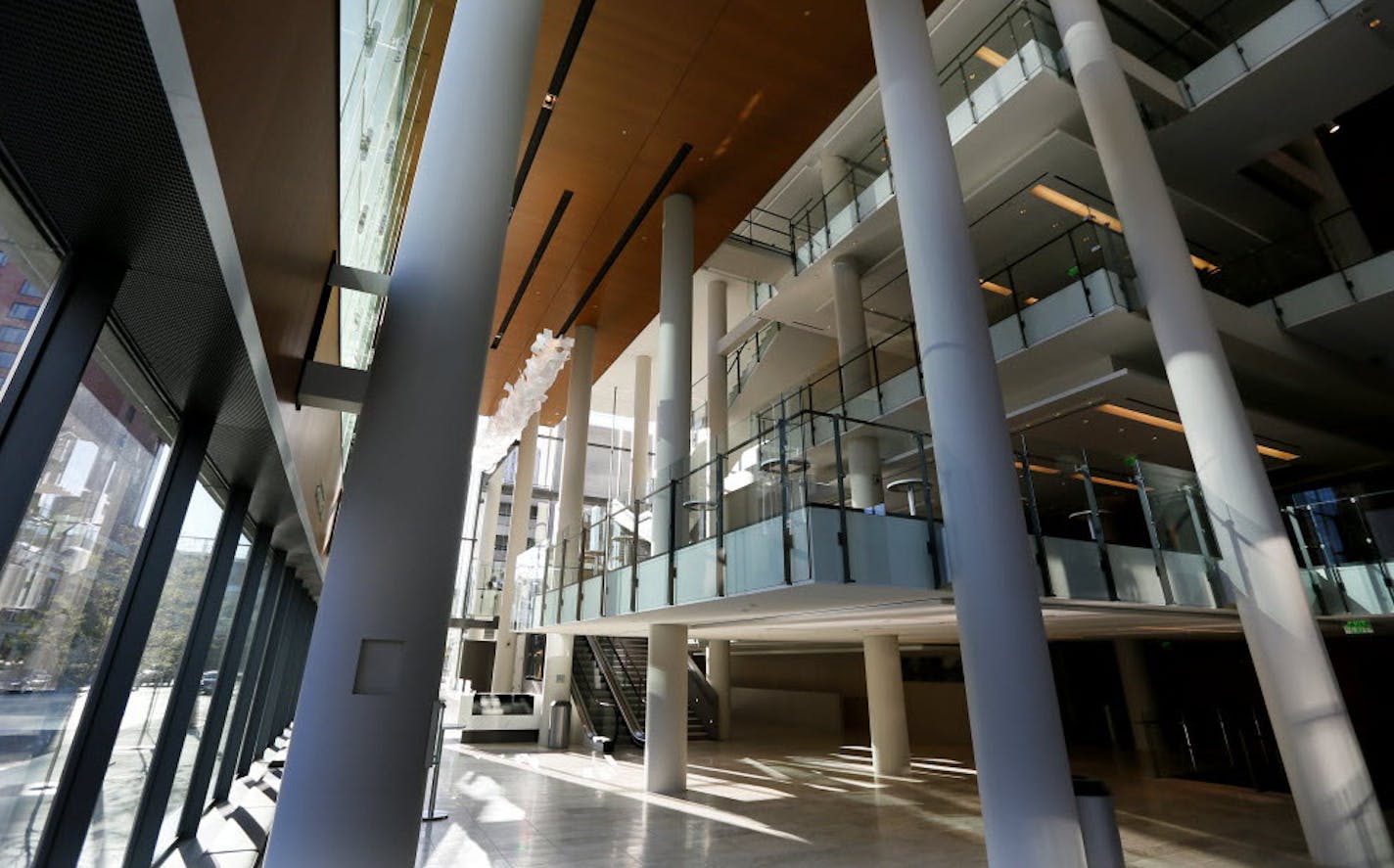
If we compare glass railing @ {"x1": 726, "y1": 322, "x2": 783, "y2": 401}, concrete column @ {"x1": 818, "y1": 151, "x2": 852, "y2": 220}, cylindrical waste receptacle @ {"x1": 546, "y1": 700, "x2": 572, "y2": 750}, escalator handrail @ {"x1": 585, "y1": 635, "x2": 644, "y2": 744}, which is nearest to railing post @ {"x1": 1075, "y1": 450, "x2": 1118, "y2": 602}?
concrete column @ {"x1": 818, "y1": 151, "x2": 852, "y2": 220}

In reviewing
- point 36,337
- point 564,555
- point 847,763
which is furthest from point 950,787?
point 36,337

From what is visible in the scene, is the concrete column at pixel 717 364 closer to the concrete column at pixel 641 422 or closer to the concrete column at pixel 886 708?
the concrete column at pixel 641 422

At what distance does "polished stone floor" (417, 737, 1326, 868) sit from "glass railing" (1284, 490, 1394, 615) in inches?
105

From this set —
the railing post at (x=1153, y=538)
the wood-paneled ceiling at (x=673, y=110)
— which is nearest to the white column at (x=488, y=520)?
the wood-paneled ceiling at (x=673, y=110)

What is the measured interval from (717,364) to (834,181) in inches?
202

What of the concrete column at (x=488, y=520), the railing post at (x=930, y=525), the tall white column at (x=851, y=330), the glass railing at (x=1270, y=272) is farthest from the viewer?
the concrete column at (x=488, y=520)

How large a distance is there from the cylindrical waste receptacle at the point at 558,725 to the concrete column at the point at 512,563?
11.8 feet

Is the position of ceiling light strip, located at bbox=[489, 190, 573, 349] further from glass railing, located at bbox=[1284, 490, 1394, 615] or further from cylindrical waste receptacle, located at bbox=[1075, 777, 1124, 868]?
glass railing, located at bbox=[1284, 490, 1394, 615]

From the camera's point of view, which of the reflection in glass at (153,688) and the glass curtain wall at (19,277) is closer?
the glass curtain wall at (19,277)

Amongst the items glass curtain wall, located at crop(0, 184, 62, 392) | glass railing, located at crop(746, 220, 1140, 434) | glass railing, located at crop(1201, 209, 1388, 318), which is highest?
glass railing, located at crop(1201, 209, 1388, 318)

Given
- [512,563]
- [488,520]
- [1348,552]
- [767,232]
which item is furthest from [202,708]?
[488,520]

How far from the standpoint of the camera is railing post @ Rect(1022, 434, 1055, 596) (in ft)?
21.5

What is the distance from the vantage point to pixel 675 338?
10.9m

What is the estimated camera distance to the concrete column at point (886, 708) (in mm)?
10719
